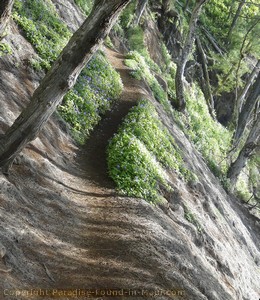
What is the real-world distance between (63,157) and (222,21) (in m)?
27.5

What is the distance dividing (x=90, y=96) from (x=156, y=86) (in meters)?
6.69

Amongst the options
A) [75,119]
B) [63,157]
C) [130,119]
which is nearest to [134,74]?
[130,119]

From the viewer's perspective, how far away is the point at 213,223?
12.5 metres

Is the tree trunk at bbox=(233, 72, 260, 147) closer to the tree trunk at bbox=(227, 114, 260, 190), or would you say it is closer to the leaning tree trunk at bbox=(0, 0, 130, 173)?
the tree trunk at bbox=(227, 114, 260, 190)

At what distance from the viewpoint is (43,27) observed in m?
14.1

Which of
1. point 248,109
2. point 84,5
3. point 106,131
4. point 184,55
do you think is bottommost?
point 106,131

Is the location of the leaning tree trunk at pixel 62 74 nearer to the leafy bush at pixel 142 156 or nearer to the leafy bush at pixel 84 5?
the leafy bush at pixel 142 156

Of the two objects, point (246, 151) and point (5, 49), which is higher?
point (246, 151)

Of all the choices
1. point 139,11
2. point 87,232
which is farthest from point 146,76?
point 87,232

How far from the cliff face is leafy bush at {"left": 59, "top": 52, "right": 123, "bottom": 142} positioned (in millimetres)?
546

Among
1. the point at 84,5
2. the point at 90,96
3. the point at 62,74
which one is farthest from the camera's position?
the point at 84,5

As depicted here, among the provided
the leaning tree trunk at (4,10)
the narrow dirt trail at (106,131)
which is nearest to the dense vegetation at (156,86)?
the narrow dirt trail at (106,131)

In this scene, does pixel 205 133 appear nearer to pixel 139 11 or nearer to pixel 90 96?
pixel 139 11

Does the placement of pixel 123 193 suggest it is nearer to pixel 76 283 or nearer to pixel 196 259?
pixel 196 259
